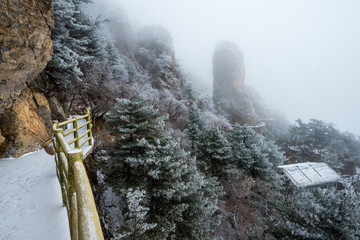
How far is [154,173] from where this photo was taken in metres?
5.90

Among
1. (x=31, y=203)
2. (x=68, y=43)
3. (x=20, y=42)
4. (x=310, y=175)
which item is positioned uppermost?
(x=68, y=43)

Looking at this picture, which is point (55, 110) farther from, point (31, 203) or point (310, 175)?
point (310, 175)

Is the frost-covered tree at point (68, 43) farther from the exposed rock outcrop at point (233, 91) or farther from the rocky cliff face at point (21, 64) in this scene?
the exposed rock outcrop at point (233, 91)

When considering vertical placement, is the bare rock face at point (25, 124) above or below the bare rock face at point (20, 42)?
below

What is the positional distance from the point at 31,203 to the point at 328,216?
25.6 feet

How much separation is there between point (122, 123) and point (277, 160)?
617 inches

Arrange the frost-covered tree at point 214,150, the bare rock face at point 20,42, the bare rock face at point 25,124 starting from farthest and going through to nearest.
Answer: the frost-covered tree at point 214,150, the bare rock face at point 25,124, the bare rock face at point 20,42

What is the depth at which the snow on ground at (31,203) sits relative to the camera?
248 cm

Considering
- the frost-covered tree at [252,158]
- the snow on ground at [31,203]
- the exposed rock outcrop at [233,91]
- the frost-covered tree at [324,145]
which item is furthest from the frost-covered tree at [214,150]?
the exposed rock outcrop at [233,91]

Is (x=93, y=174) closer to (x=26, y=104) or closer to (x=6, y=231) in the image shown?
(x=26, y=104)

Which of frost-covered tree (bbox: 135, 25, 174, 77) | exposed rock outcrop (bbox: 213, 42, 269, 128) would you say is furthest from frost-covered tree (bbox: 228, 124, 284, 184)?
exposed rock outcrop (bbox: 213, 42, 269, 128)

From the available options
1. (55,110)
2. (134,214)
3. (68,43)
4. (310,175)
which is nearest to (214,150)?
(134,214)

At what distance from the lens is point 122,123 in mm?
A: 6617

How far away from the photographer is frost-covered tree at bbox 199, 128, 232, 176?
1217 centimetres
